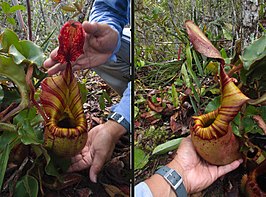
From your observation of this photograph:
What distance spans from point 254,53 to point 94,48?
11.1 inches

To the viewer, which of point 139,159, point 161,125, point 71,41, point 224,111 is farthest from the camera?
point 161,125

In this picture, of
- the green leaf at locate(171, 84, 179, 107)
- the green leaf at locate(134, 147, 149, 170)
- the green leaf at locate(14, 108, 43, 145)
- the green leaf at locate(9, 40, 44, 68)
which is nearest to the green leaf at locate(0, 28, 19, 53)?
the green leaf at locate(9, 40, 44, 68)

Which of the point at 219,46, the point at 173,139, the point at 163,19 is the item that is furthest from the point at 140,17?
the point at 173,139

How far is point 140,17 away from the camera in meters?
1.10

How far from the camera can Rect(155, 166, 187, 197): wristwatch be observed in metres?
0.67

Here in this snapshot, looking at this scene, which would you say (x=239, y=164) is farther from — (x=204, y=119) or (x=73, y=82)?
(x=73, y=82)

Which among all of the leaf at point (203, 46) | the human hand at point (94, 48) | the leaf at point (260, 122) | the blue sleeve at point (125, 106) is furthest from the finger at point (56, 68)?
the leaf at point (260, 122)

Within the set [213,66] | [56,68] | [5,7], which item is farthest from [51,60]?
[213,66]

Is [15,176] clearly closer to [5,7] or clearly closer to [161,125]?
[5,7]

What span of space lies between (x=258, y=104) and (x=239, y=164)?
13cm

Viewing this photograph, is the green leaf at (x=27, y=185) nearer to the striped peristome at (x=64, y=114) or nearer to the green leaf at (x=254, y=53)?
the striped peristome at (x=64, y=114)

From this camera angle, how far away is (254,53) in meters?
0.60

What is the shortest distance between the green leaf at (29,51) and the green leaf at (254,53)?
1.14ft

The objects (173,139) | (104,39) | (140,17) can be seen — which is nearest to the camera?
(104,39)
